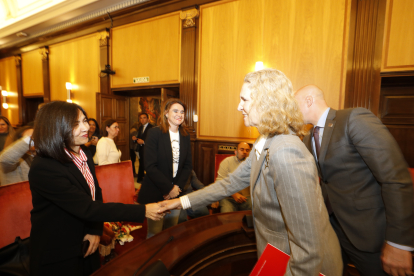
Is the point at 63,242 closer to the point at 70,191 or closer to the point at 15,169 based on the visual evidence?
the point at 70,191

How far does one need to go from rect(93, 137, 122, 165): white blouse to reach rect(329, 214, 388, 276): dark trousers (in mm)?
3390

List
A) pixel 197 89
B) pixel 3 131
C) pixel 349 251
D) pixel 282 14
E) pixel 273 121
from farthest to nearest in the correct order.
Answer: pixel 197 89 < pixel 282 14 < pixel 3 131 < pixel 349 251 < pixel 273 121

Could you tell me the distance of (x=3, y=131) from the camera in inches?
142

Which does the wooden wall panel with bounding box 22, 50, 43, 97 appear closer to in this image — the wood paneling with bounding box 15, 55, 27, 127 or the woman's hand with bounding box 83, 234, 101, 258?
the wood paneling with bounding box 15, 55, 27, 127

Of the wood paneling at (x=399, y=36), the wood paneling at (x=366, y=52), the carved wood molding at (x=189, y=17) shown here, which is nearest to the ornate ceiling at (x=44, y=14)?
the carved wood molding at (x=189, y=17)

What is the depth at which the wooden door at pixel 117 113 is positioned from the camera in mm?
5703

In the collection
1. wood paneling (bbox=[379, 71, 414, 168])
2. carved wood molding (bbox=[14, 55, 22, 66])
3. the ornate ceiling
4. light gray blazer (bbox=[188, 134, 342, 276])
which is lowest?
light gray blazer (bbox=[188, 134, 342, 276])

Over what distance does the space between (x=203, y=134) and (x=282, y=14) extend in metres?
3.00

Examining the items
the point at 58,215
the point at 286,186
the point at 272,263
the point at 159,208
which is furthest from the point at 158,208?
the point at 286,186

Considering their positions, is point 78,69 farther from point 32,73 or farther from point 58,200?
point 58,200

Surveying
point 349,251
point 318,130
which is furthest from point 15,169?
point 349,251

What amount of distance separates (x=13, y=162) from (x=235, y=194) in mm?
2814

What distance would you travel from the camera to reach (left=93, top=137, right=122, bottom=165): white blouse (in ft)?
11.3

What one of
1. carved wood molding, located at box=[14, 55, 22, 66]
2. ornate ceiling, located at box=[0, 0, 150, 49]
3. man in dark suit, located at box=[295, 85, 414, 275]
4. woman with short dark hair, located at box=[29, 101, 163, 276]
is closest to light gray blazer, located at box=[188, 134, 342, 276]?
man in dark suit, located at box=[295, 85, 414, 275]
